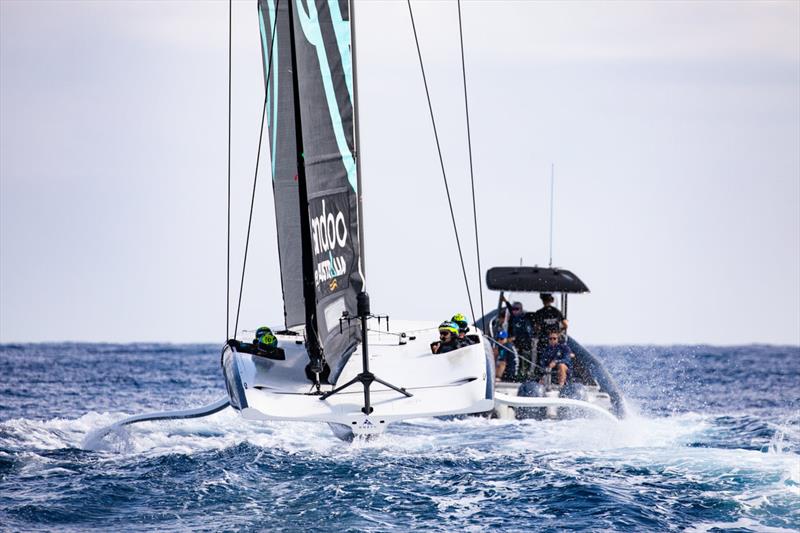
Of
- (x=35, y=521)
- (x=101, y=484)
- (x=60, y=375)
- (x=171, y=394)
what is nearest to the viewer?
(x=35, y=521)

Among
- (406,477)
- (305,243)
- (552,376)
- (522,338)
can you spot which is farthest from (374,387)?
(522,338)

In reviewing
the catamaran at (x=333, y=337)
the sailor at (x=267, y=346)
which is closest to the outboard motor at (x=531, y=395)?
the catamaran at (x=333, y=337)

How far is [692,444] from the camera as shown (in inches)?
526

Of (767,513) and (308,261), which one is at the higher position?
(308,261)

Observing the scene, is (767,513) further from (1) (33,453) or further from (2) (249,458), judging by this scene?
(1) (33,453)

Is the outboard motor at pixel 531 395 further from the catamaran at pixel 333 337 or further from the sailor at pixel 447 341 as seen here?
the catamaran at pixel 333 337

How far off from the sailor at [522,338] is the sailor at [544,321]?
6.1 inches

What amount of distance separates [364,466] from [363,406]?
2.89ft

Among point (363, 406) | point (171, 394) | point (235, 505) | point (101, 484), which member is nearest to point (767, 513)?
point (363, 406)

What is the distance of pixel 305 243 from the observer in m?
10.6

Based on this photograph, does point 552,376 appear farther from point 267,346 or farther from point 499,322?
point 267,346

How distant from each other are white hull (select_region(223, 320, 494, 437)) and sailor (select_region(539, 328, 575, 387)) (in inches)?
123

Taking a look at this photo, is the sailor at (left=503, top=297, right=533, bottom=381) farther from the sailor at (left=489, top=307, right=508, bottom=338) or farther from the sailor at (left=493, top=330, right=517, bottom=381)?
the sailor at (left=489, top=307, right=508, bottom=338)

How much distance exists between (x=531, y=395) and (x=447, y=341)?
2.39 metres
